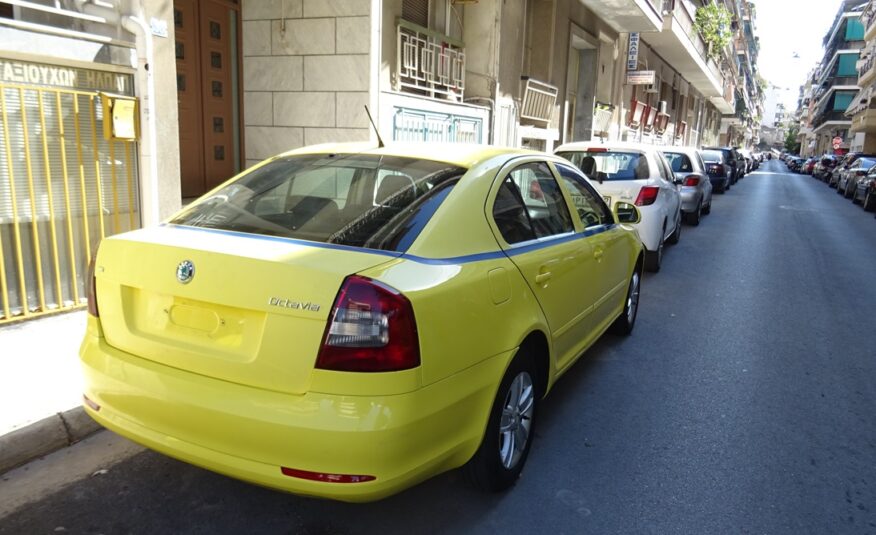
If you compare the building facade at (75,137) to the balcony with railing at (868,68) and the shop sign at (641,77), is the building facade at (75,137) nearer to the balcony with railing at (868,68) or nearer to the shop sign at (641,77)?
the shop sign at (641,77)

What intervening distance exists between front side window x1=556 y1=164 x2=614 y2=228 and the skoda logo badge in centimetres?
249

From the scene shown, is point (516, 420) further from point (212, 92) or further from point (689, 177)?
point (689, 177)

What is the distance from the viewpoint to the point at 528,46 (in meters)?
15.2

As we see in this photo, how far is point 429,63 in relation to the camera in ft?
36.4

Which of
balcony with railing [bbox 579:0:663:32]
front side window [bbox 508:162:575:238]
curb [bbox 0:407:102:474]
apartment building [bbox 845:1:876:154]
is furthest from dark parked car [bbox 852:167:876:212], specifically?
apartment building [bbox 845:1:876:154]

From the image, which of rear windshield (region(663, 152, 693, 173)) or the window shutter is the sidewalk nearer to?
the window shutter

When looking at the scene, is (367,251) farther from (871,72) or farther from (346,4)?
(871,72)

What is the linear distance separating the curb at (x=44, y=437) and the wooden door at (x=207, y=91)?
18.0ft

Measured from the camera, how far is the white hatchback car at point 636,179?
8.56 metres

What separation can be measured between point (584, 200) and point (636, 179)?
14.3 ft

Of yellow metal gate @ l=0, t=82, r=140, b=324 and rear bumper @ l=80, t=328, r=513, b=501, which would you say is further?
yellow metal gate @ l=0, t=82, r=140, b=324

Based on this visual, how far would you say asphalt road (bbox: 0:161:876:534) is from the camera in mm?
3021

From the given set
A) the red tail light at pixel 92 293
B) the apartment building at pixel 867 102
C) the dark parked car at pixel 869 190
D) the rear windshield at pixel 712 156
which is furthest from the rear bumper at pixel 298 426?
the apartment building at pixel 867 102

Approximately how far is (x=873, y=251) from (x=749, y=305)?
6.03m
